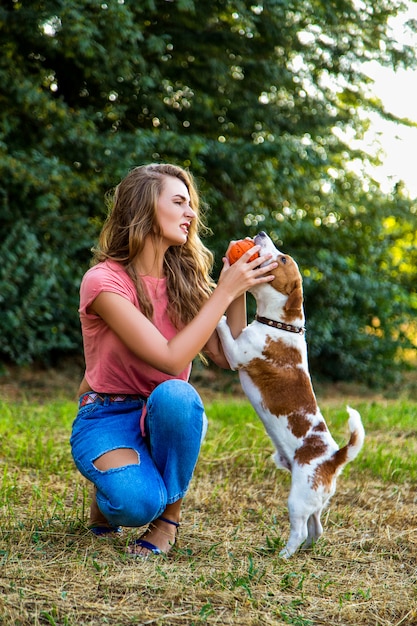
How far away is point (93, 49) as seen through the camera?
256 inches

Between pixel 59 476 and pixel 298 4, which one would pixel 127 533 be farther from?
pixel 298 4

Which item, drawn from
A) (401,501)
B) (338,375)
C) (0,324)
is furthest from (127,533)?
(338,375)

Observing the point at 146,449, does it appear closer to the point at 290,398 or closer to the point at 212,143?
the point at 290,398

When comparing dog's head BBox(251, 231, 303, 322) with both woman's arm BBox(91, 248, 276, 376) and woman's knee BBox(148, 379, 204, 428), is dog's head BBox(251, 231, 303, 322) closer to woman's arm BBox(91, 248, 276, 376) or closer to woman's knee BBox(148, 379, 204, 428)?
woman's arm BBox(91, 248, 276, 376)

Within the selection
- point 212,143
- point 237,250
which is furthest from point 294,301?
point 212,143

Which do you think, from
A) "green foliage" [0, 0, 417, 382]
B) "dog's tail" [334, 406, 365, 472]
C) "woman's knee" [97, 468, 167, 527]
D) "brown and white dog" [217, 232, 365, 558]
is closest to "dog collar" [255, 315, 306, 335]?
"brown and white dog" [217, 232, 365, 558]

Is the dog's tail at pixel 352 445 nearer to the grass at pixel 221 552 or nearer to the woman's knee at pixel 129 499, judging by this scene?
the grass at pixel 221 552

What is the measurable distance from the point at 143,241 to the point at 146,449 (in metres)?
0.88

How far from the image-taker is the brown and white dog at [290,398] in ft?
9.75

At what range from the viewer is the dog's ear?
320 centimetres

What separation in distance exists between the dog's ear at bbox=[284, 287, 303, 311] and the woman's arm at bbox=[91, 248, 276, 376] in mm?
353

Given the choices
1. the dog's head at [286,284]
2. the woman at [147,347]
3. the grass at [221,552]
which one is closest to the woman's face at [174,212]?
the woman at [147,347]

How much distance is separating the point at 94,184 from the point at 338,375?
404 cm

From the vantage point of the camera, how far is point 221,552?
297cm
